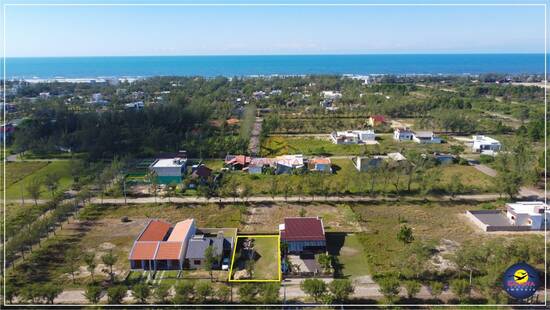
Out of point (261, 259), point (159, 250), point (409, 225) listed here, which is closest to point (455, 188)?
point (409, 225)

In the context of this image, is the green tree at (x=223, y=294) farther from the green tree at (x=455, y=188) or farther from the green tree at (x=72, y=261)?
the green tree at (x=455, y=188)

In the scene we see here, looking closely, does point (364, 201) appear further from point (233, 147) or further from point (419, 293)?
point (233, 147)

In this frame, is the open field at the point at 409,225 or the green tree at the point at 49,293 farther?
the open field at the point at 409,225

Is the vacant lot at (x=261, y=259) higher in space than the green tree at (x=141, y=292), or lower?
lower

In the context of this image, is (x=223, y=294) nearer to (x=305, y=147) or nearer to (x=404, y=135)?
(x=305, y=147)

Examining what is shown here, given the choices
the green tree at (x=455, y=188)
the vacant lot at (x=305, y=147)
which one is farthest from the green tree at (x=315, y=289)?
the vacant lot at (x=305, y=147)

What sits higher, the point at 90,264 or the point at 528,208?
the point at 528,208

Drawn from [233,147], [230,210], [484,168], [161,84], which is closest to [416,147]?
[484,168]

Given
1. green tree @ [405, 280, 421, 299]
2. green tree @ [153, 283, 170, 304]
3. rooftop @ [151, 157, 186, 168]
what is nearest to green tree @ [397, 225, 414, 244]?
green tree @ [405, 280, 421, 299]
